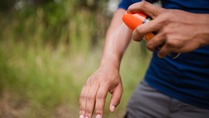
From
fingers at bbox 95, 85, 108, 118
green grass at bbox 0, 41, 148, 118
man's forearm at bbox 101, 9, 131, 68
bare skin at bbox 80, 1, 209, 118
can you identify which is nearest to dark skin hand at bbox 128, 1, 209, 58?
bare skin at bbox 80, 1, 209, 118

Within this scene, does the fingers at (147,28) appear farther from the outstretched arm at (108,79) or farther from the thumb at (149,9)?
the outstretched arm at (108,79)

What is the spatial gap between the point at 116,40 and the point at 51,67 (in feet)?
7.54

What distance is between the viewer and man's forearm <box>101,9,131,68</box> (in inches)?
58.8

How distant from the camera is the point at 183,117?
5.12 ft

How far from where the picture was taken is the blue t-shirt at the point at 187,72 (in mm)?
1424

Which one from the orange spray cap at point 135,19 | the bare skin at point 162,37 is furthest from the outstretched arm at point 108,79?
the orange spray cap at point 135,19

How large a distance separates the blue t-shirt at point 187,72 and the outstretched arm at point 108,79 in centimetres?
14

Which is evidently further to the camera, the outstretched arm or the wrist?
the wrist

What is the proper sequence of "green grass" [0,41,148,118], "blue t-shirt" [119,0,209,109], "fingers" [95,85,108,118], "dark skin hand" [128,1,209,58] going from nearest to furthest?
1. "dark skin hand" [128,1,209,58]
2. "fingers" [95,85,108,118]
3. "blue t-shirt" [119,0,209,109]
4. "green grass" [0,41,148,118]

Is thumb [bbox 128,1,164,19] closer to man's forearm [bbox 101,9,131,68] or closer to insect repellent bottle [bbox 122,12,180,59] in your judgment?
insect repellent bottle [bbox 122,12,180,59]

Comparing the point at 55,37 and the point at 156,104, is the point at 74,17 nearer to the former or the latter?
the point at 55,37

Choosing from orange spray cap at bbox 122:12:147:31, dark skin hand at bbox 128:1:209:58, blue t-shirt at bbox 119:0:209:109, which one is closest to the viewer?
dark skin hand at bbox 128:1:209:58

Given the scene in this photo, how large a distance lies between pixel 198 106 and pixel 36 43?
3069 millimetres

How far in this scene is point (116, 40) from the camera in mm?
1543
